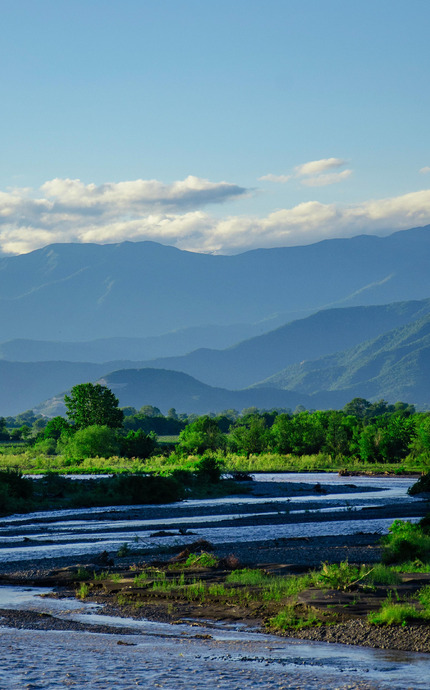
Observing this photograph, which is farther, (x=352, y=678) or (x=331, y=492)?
(x=331, y=492)

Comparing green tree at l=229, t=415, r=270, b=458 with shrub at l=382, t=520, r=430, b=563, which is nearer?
shrub at l=382, t=520, r=430, b=563

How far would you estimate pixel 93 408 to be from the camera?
11838 cm

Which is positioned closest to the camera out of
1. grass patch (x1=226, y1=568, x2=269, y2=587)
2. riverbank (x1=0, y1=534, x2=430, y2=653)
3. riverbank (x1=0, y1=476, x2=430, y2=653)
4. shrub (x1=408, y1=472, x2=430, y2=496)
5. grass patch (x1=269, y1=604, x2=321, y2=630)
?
riverbank (x1=0, y1=534, x2=430, y2=653)

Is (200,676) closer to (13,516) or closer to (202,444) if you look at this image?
(13,516)

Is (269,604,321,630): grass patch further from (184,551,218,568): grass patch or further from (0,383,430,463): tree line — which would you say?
(0,383,430,463): tree line

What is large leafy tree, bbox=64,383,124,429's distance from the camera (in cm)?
11775

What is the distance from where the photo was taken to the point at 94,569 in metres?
26.1

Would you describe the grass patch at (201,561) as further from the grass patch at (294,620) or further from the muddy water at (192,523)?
the muddy water at (192,523)

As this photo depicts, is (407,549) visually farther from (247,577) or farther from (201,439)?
(201,439)

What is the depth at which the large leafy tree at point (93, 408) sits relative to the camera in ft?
386

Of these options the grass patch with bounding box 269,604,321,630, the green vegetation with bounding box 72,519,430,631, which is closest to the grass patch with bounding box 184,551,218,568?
the green vegetation with bounding box 72,519,430,631

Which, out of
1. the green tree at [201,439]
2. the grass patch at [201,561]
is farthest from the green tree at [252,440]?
the grass patch at [201,561]

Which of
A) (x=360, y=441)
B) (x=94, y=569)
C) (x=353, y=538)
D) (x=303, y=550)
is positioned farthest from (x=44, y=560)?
(x=360, y=441)

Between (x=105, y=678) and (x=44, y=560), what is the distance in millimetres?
16043
